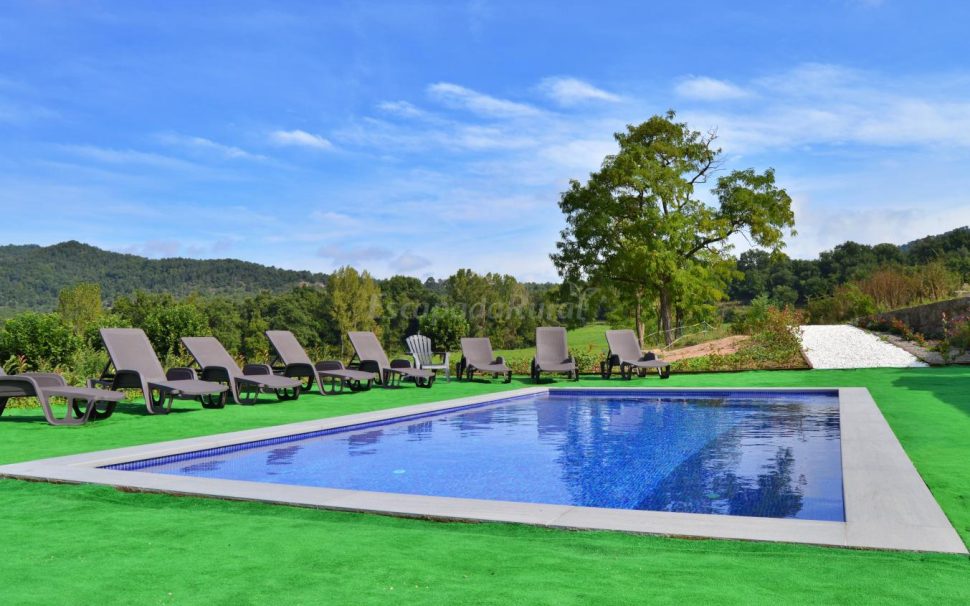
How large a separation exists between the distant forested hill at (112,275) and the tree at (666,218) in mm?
48487

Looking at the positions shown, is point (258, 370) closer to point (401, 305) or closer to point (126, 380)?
point (126, 380)

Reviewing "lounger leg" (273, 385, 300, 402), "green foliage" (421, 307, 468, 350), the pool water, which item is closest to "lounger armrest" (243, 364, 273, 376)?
"lounger leg" (273, 385, 300, 402)

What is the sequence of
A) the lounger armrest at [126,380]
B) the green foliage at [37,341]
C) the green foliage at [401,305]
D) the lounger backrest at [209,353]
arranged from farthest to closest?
the green foliage at [401,305]
the green foliage at [37,341]
the lounger backrest at [209,353]
the lounger armrest at [126,380]

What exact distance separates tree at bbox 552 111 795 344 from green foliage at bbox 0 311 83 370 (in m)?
19.6

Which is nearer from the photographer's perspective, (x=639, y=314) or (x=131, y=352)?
(x=131, y=352)

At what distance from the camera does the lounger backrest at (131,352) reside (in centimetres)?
916

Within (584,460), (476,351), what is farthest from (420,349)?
(584,460)

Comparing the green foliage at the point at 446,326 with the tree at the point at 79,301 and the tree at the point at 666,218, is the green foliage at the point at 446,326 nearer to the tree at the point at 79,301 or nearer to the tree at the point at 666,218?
the tree at the point at 666,218

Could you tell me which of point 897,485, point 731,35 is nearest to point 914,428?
point 897,485

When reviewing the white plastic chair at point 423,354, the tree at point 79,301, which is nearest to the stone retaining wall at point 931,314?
the white plastic chair at point 423,354

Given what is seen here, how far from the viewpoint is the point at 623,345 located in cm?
1560

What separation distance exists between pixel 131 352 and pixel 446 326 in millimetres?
9863

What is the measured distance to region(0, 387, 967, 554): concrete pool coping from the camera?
335cm

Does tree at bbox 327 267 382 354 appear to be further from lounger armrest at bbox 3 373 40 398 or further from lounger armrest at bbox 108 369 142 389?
lounger armrest at bbox 3 373 40 398
